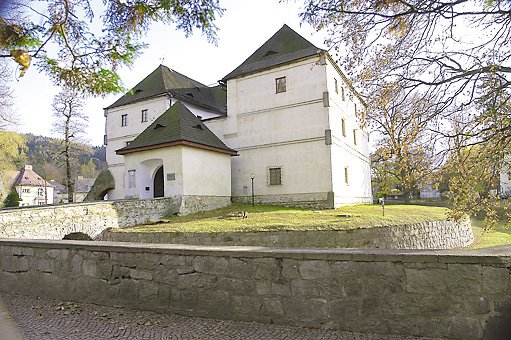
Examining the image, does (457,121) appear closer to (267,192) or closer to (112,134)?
(267,192)

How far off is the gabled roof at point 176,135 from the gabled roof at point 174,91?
5.18 meters

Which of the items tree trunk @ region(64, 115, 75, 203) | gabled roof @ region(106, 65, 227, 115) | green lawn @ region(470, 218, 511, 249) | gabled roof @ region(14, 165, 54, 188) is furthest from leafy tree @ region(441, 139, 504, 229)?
gabled roof @ region(14, 165, 54, 188)

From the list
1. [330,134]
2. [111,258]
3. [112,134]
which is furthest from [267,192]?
[111,258]

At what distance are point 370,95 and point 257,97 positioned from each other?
1636 cm

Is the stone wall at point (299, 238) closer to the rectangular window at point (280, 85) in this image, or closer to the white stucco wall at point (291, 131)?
the white stucco wall at point (291, 131)

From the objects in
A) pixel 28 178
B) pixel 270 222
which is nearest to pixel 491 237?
pixel 270 222

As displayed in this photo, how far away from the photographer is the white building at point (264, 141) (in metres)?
18.8

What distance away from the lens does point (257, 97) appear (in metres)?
22.5

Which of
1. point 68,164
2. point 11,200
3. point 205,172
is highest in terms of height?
point 68,164

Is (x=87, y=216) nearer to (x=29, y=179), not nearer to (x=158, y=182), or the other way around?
(x=158, y=182)

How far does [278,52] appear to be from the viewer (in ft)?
73.8

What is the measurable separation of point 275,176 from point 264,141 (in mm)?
2340

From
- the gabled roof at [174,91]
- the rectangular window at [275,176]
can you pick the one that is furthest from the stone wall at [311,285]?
the gabled roof at [174,91]

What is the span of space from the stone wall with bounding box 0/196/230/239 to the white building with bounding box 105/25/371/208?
31.8 inches
